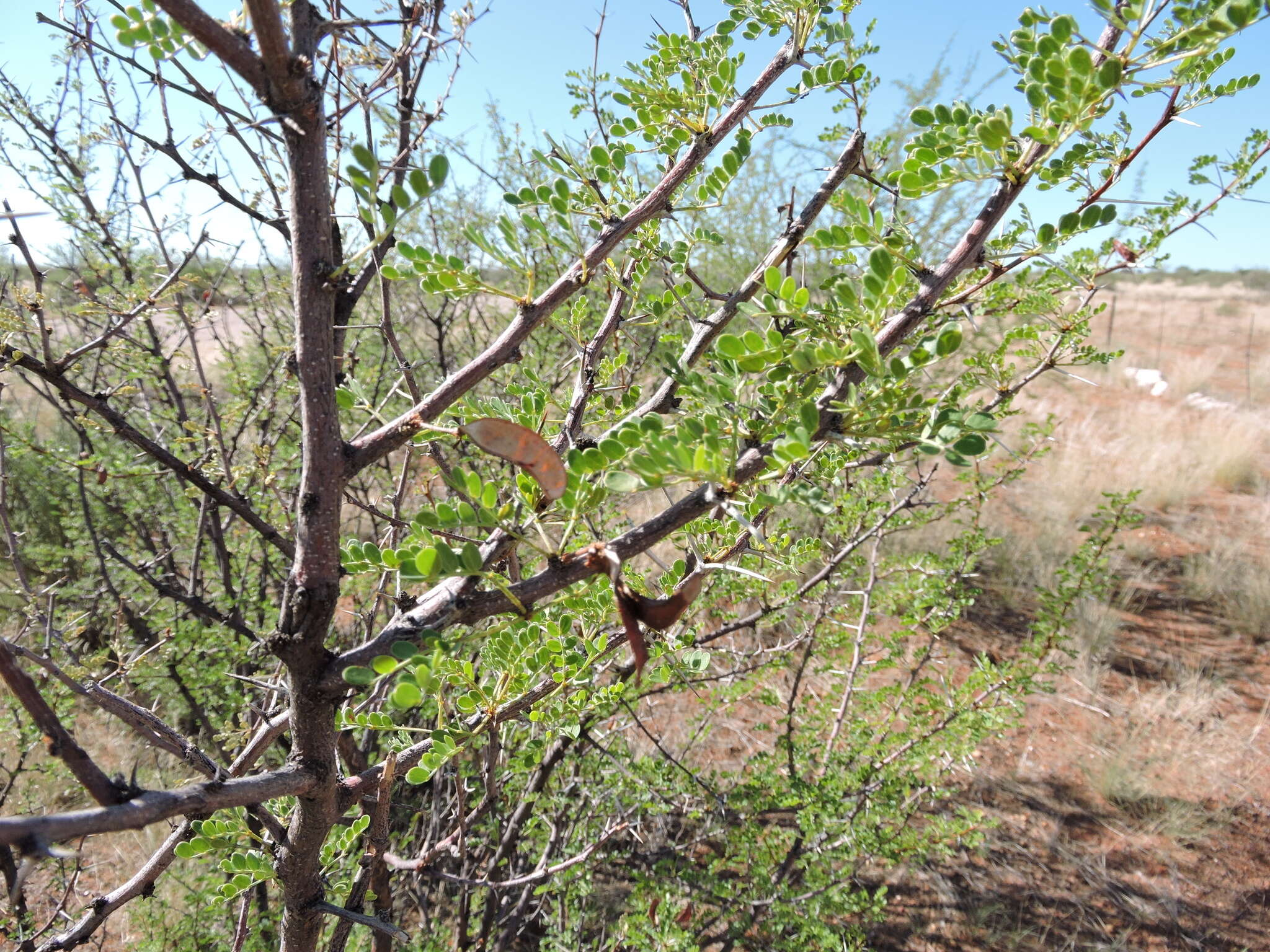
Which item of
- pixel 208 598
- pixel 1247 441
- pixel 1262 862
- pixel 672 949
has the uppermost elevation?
pixel 1247 441

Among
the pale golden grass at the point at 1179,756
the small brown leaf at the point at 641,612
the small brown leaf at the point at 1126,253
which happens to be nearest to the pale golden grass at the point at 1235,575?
the pale golden grass at the point at 1179,756

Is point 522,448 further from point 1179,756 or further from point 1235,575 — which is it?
point 1235,575

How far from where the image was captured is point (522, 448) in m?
0.70

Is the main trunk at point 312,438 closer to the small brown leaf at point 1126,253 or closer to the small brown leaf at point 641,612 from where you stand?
the small brown leaf at point 641,612

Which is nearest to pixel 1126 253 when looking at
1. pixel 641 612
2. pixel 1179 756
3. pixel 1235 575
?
pixel 641 612

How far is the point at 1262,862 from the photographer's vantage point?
3.21 m

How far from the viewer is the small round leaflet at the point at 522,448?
676mm

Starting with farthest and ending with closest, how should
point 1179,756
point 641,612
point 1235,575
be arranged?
point 1235,575 → point 1179,756 → point 641,612

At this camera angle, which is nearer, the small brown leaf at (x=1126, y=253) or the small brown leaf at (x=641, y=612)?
the small brown leaf at (x=641, y=612)

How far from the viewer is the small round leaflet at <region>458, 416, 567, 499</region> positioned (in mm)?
676

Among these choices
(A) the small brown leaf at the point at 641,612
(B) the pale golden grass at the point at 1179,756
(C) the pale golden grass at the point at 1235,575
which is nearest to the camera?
(A) the small brown leaf at the point at 641,612

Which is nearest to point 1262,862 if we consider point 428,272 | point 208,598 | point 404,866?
point 404,866

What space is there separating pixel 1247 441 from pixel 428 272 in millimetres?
9941

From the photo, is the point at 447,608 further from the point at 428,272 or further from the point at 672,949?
the point at 672,949
